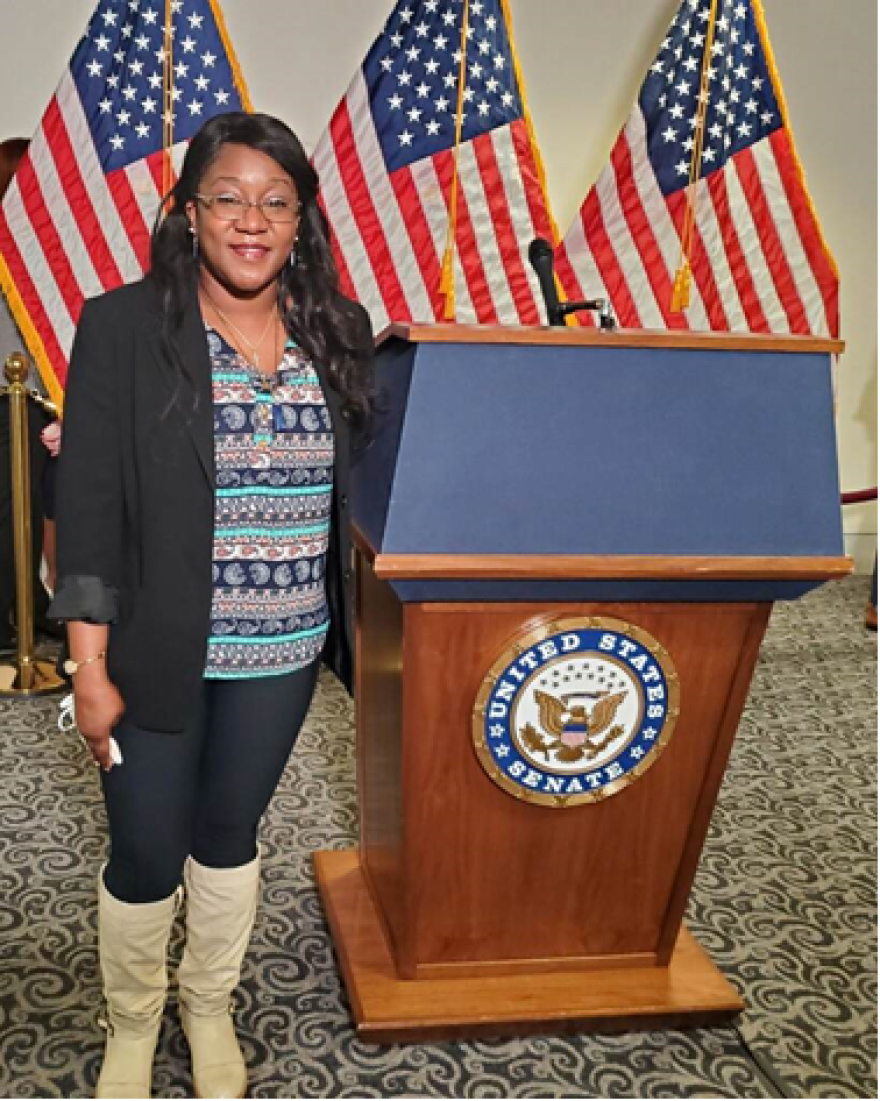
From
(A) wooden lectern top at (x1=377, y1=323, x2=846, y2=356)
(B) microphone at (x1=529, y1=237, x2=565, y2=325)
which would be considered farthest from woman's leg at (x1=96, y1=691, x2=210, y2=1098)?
(B) microphone at (x1=529, y1=237, x2=565, y2=325)

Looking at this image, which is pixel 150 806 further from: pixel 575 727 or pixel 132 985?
pixel 575 727

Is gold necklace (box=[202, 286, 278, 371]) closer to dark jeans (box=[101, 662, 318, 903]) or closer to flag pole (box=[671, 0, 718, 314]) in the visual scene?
dark jeans (box=[101, 662, 318, 903])

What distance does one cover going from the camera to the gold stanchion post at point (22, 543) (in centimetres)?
359

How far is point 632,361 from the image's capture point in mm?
1570

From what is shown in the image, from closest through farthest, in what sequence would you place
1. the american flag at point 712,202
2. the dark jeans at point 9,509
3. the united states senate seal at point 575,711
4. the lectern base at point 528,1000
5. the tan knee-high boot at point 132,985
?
1. the tan knee-high boot at point 132,985
2. the united states senate seal at point 575,711
3. the lectern base at point 528,1000
4. the dark jeans at point 9,509
5. the american flag at point 712,202

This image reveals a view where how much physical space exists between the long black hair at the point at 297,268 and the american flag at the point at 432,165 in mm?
2498

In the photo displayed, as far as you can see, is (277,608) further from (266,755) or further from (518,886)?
(518,886)

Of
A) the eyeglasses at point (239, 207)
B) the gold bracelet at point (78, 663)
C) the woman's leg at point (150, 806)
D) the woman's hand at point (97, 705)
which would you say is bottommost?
the woman's leg at point (150, 806)

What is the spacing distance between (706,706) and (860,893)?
2.90 ft

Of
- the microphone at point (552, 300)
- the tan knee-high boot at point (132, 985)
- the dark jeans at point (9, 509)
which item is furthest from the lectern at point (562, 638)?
the dark jeans at point (9, 509)

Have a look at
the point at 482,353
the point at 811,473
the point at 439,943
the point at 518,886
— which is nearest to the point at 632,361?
the point at 482,353

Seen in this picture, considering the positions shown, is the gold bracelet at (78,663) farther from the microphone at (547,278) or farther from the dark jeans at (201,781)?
the microphone at (547,278)

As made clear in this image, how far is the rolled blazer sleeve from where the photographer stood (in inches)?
54.1

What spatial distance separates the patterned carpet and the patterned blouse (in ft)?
2.64
